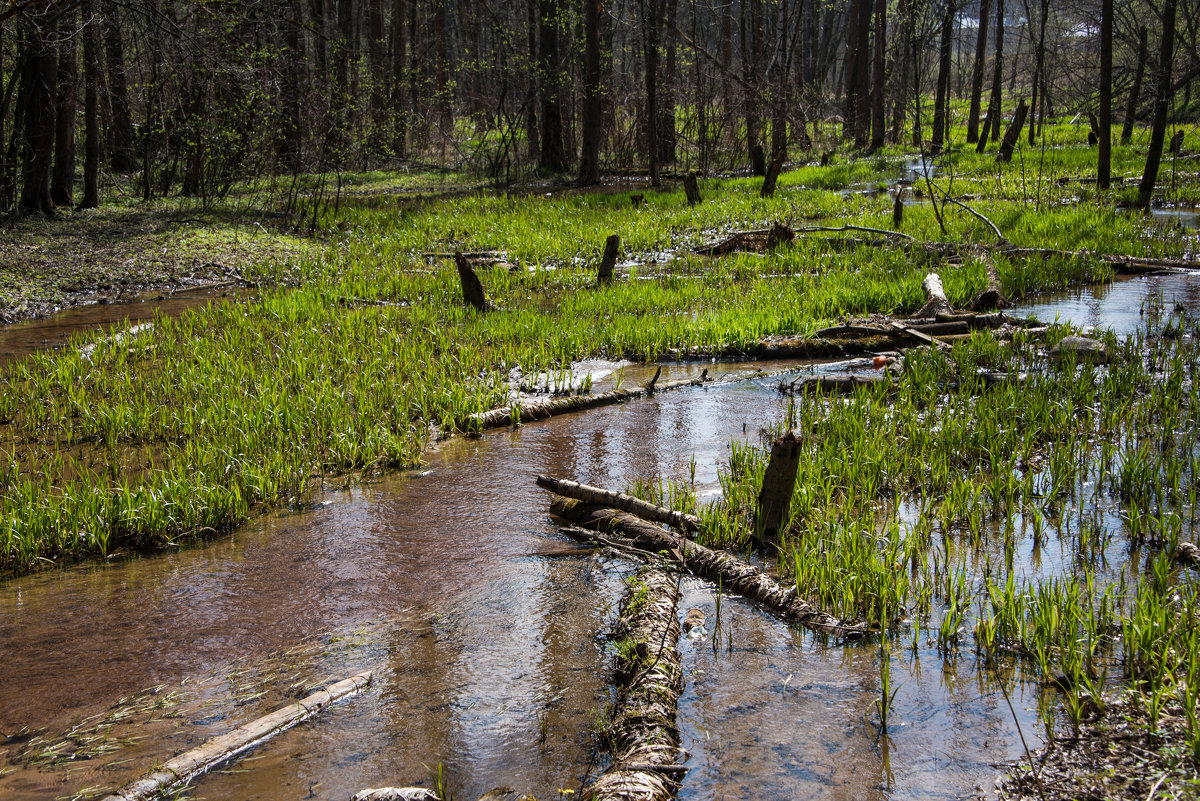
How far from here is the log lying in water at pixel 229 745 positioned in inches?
101

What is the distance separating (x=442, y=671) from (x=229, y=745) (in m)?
0.85

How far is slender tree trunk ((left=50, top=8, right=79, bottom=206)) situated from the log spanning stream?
1125cm

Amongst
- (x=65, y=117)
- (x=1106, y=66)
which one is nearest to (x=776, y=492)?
(x=1106, y=66)

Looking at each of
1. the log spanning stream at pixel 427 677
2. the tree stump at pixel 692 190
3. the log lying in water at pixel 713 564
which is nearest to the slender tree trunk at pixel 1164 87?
the tree stump at pixel 692 190

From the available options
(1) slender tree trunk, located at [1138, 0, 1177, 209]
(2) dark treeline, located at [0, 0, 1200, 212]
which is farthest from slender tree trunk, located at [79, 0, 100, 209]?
(1) slender tree trunk, located at [1138, 0, 1177, 209]

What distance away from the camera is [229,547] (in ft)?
15.4

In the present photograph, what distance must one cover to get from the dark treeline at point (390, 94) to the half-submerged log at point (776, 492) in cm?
835

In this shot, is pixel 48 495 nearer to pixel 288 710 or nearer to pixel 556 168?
pixel 288 710

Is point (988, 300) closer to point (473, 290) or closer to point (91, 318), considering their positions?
point (473, 290)

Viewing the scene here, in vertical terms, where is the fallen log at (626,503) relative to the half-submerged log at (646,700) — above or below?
above

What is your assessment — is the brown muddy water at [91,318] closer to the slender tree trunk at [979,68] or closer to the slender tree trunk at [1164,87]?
the slender tree trunk at [1164,87]

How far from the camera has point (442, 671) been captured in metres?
3.37

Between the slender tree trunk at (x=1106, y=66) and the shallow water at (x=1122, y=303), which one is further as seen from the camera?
the slender tree trunk at (x=1106, y=66)

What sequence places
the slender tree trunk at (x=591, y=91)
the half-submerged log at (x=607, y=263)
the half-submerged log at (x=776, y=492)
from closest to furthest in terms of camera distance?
the half-submerged log at (x=776, y=492), the half-submerged log at (x=607, y=263), the slender tree trunk at (x=591, y=91)
